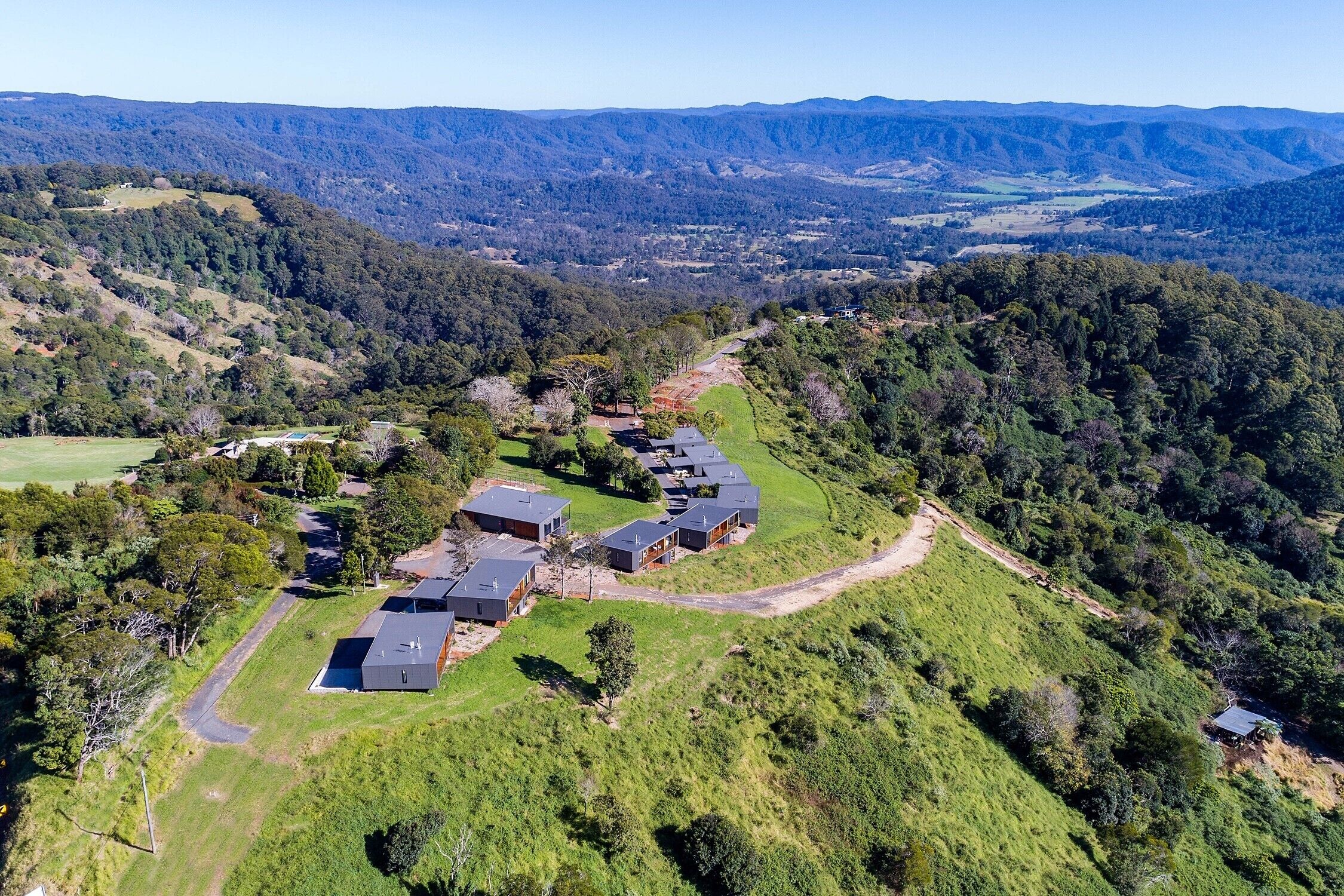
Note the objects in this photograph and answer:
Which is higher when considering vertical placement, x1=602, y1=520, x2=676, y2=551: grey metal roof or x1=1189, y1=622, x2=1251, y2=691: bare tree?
x1=602, y1=520, x2=676, y2=551: grey metal roof

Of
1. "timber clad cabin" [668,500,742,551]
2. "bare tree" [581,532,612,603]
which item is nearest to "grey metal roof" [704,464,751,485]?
"timber clad cabin" [668,500,742,551]

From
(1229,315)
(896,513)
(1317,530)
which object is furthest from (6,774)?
(1229,315)

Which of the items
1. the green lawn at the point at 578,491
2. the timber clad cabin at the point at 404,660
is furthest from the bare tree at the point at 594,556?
the timber clad cabin at the point at 404,660

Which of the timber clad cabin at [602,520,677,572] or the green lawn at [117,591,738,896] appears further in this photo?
the timber clad cabin at [602,520,677,572]

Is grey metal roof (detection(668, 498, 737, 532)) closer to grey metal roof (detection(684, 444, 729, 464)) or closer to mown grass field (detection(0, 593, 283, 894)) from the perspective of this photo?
grey metal roof (detection(684, 444, 729, 464))

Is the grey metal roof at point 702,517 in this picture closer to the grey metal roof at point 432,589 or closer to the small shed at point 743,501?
the small shed at point 743,501
